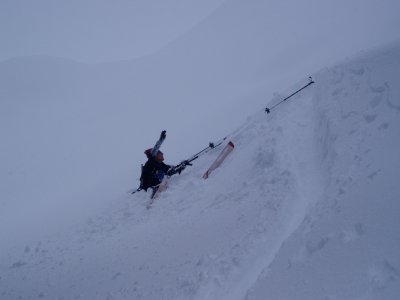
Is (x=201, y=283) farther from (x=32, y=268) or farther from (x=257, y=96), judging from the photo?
(x=257, y=96)

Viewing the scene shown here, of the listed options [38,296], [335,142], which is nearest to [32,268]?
[38,296]

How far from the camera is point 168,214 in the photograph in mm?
11430

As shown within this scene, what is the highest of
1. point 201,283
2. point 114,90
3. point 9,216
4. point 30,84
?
point 30,84

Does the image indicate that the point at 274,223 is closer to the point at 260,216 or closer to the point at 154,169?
the point at 260,216

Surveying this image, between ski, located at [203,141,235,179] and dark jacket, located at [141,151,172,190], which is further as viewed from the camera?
dark jacket, located at [141,151,172,190]

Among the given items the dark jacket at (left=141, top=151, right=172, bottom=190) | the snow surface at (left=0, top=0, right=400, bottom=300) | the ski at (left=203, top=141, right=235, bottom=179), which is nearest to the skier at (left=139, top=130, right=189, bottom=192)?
the dark jacket at (left=141, top=151, right=172, bottom=190)

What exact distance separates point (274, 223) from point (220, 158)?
5.43 m

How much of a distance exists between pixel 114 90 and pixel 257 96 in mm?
33259

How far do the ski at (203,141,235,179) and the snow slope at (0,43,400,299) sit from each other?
0.82 feet

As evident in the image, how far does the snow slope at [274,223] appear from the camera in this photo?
20.1 feet

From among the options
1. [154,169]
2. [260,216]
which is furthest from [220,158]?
[260,216]

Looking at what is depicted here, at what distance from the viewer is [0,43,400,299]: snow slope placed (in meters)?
6.11

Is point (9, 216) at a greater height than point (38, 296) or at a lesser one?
greater

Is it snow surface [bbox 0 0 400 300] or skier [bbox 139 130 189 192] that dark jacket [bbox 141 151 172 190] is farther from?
snow surface [bbox 0 0 400 300]
